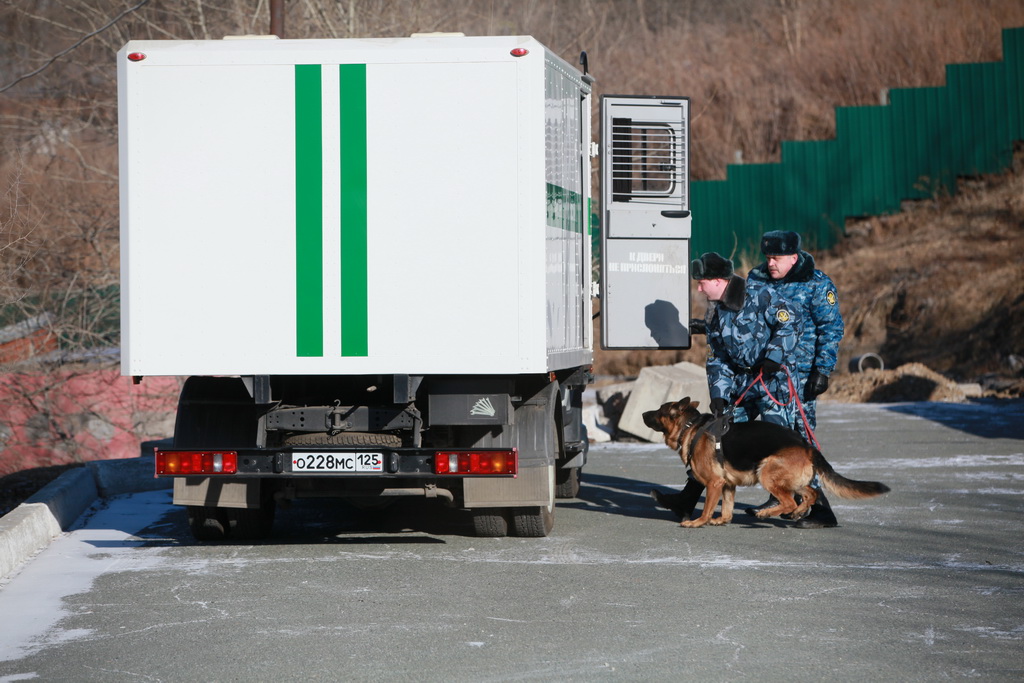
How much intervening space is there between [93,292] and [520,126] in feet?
32.6

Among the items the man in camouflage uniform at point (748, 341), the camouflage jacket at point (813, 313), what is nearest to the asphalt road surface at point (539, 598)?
the man in camouflage uniform at point (748, 341)

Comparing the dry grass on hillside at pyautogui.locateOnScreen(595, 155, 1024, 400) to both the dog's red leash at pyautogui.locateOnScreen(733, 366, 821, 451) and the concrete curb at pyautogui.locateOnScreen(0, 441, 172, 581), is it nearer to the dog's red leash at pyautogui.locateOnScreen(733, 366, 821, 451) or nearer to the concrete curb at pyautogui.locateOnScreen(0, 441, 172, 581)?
the dog's red leash at pyautogui.locateOnScreen(733, 366, 821, 451)

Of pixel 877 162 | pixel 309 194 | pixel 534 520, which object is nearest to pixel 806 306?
pixel 534 520

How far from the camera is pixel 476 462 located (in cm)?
713

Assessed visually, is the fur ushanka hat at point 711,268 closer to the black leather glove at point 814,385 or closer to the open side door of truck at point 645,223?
the black leather glove at point 814,385

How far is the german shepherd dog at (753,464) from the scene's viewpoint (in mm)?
7867

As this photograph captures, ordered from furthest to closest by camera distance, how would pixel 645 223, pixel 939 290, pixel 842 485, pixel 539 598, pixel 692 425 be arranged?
pixel 939 290 < pixel 645 223 < pixel 692 425 < pixel 842 485 < pixel 539 598

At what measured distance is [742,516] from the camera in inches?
344

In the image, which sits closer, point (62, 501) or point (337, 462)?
point (337, 462)

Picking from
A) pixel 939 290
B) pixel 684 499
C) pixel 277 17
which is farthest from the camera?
pixel 939 290

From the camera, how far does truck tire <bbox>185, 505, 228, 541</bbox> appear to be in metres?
7.79

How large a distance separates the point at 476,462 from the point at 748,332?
7.78 ft

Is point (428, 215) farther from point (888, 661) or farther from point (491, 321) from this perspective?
point (888, 661)

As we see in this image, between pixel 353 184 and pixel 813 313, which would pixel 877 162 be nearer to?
pixel 813 313
